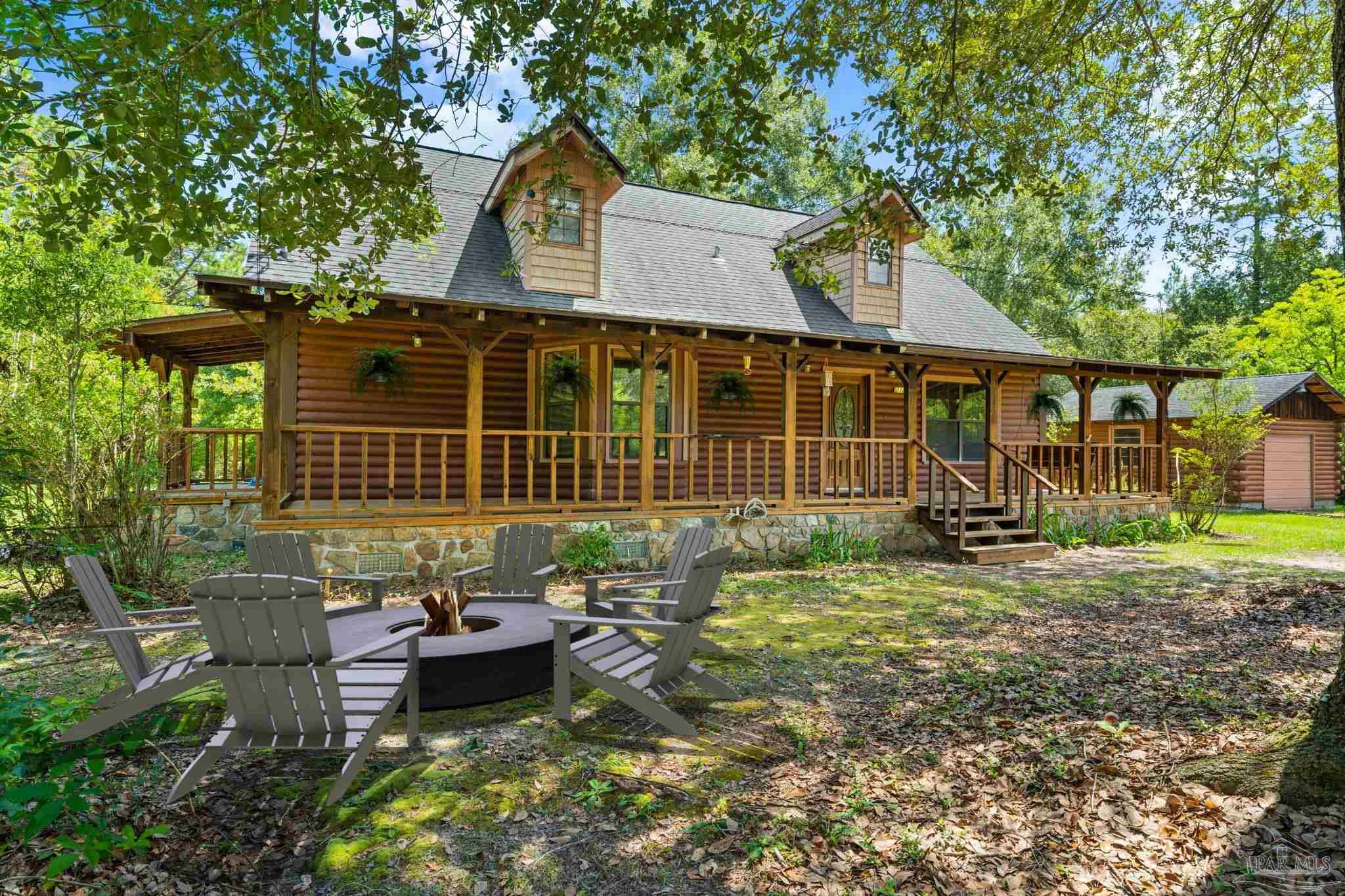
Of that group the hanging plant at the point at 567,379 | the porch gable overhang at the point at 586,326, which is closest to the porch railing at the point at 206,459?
the porch gable overhang at the point at 586,326

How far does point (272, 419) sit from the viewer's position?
25.7 ft

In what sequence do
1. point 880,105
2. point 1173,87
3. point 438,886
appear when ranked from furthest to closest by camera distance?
point 1173,87, point 880,105, point 438,886

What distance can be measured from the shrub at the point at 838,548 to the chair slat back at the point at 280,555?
6.57 m

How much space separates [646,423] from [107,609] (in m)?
6.27

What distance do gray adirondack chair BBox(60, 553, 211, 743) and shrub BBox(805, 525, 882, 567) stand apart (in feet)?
25.4

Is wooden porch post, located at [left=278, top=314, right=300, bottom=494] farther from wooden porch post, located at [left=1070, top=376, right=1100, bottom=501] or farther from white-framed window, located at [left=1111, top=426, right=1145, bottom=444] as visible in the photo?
white-framed window, located at [left=1111, top=426, right=1145, bottom=444]

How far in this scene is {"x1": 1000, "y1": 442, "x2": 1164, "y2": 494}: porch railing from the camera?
1316cm

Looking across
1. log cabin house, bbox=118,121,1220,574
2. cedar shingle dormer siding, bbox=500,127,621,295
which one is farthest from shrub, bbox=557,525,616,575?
cedar shingle dormer siding, bbox=500,127,621,295

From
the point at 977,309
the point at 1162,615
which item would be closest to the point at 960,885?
the point at 1162,615

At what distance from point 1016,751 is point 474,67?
5.12m

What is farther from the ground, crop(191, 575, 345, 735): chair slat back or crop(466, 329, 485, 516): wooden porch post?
crop(466, 329, 485, 516): wooden porch post

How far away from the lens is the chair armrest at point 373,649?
9.97 ft

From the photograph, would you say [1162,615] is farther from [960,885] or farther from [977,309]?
[977,309]

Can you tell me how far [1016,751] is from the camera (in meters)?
3.59
